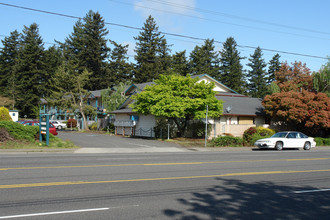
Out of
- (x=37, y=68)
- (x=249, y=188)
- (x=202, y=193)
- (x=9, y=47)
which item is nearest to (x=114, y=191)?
(x=202, y=193)

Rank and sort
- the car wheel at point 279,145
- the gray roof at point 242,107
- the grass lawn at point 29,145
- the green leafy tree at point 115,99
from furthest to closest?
the green leafy tree at point 115,99
the gray roof at point 242,107
the car wheel at point 279,145
the grass lawn at point 29,145

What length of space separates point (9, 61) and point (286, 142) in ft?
267

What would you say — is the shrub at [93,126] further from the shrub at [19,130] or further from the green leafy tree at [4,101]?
the shrub at [19,130]

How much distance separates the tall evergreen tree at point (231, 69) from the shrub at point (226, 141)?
179ft

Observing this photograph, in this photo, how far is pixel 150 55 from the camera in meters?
79.2

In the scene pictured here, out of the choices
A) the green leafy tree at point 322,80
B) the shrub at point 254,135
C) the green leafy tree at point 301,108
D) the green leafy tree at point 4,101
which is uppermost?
the green leafy tree at point 322,80

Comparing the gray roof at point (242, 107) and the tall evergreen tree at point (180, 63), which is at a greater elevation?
the tall evergreen tree at point (180, 63)

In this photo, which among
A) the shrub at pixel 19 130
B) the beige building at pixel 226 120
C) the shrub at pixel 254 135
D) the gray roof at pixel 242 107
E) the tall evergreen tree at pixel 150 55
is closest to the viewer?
the shrub at pixel 19 130

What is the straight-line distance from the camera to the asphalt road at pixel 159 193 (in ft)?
21.8

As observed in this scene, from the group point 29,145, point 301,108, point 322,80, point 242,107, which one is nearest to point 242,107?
point 242,107

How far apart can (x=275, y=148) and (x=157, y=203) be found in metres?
20.7

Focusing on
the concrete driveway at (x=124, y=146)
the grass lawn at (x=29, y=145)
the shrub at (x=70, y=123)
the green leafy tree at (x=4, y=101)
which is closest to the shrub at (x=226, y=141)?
the concrete driveway at (x=124, y=146)

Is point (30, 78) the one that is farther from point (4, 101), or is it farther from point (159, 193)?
point (159, 193)

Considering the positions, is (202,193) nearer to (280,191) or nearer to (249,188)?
(249,188)
